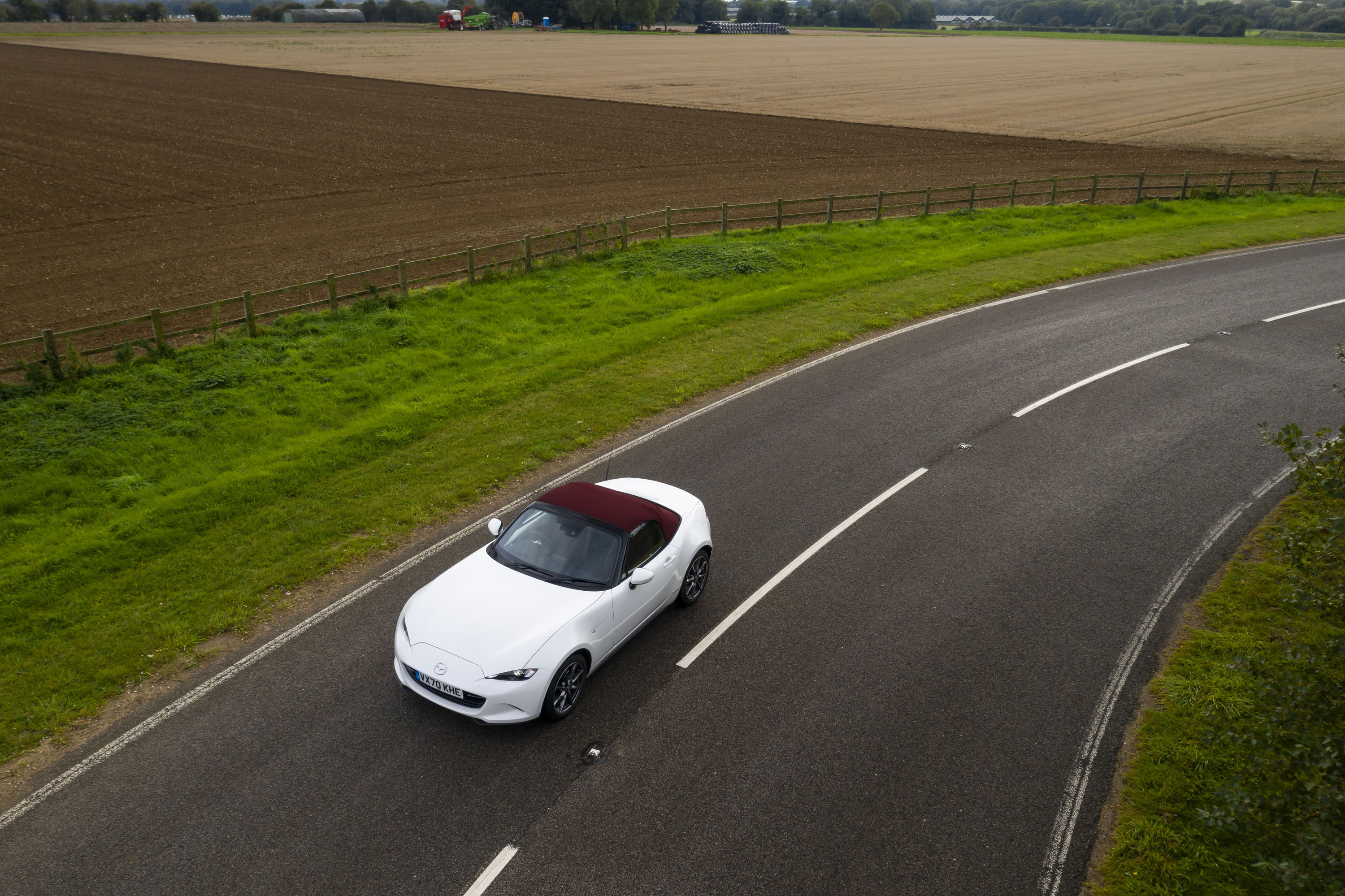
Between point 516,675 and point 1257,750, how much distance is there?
5.83 metres

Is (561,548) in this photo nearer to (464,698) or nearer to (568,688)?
(568,688)

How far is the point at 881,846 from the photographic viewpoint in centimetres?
696

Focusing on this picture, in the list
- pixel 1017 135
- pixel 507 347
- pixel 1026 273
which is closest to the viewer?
pixel 507 347

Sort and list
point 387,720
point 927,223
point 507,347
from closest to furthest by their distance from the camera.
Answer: point 387,720
point 507,347
point 927,223

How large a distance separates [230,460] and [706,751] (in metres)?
9.65

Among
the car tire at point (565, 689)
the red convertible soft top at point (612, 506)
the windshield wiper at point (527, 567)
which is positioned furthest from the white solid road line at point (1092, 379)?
the car tire at point (565, 689)

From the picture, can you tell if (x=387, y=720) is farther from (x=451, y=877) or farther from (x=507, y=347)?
(x=507, y=347)

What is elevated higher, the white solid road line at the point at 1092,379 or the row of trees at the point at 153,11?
the row of trees at the point at 153,11

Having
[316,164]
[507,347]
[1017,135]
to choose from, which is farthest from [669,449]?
[1017,135]

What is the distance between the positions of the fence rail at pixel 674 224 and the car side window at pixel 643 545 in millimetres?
11528

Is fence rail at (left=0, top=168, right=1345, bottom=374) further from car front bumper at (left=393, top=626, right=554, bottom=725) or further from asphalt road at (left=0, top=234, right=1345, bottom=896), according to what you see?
car front bumper at (left=393, top=626, right=554, bottom=725)

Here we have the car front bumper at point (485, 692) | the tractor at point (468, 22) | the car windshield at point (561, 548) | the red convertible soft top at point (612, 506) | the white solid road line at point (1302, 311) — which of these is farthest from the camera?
the tractor at point (468, 22)

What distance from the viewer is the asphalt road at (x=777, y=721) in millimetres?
6820

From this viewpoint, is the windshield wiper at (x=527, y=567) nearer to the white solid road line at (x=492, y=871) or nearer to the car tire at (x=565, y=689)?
the car tire at (x=565, y=689)
